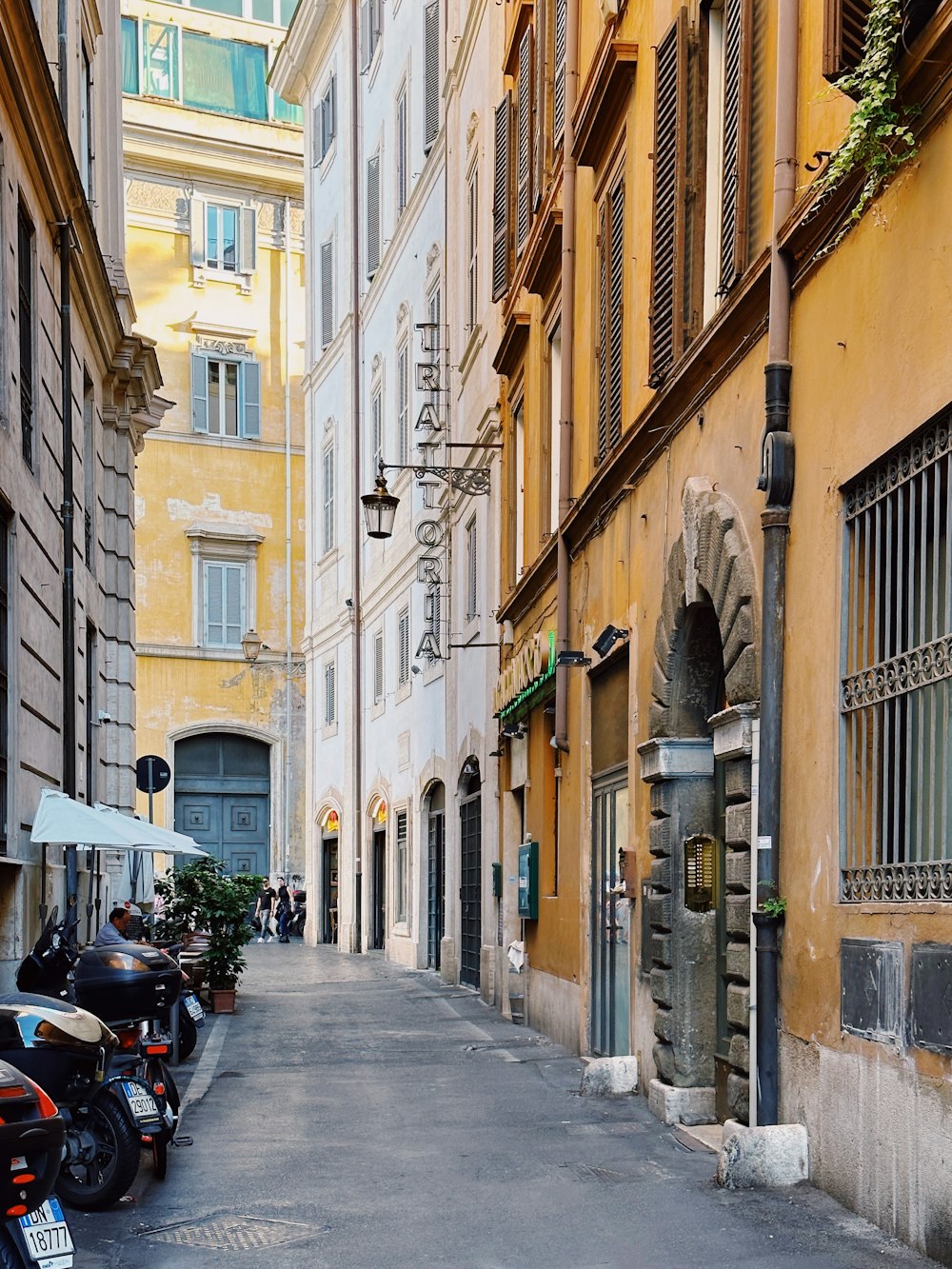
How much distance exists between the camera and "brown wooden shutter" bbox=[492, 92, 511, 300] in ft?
63.3

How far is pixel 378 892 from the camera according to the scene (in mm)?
31719

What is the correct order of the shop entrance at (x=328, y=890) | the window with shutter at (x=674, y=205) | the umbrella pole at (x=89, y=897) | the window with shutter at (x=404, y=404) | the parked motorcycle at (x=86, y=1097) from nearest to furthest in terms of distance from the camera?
the parked motorcycle at (x=86, y=1097) < the window with shutter at (x=674, y=205) < the umbrella pole at (x=89, y=897) < the window with shutter at (x=404, y=404) < the shop entrance at (x=328, y=890)

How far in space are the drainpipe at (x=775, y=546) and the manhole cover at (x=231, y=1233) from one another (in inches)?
93.3

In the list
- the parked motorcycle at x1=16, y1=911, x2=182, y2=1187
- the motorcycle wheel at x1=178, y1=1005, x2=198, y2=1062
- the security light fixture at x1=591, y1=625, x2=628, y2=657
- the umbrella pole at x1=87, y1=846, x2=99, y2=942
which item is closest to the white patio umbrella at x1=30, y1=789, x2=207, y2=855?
the motorcycle wheel at x1=178, y1=1005, x2=198, y2=1062

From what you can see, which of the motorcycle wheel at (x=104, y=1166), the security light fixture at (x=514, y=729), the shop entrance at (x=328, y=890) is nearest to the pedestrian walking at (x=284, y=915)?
the shop entrance at (x=328, y=890)

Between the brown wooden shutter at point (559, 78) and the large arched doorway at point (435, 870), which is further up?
the brown wooden shutter at point (559, 78)

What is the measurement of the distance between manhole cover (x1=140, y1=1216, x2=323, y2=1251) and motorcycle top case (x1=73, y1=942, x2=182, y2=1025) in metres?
1.83

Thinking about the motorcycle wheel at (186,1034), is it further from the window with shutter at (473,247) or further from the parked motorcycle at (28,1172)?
the window with shutter at (473,247)

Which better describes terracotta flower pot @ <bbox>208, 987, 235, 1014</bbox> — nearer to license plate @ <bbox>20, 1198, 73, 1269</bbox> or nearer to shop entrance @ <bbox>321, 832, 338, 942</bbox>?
license plate @ <bbox>20, 1198, 73, 1269</bbox>

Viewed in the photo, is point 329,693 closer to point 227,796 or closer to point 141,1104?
point 227,796

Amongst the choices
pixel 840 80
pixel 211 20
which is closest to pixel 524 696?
pixel 840 80

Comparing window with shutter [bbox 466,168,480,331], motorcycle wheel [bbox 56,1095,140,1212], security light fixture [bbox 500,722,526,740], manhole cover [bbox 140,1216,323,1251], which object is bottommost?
manhole cover [bbox 140,1216,323,1251]

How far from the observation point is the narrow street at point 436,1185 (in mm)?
6906

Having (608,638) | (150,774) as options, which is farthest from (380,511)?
(608,638)
